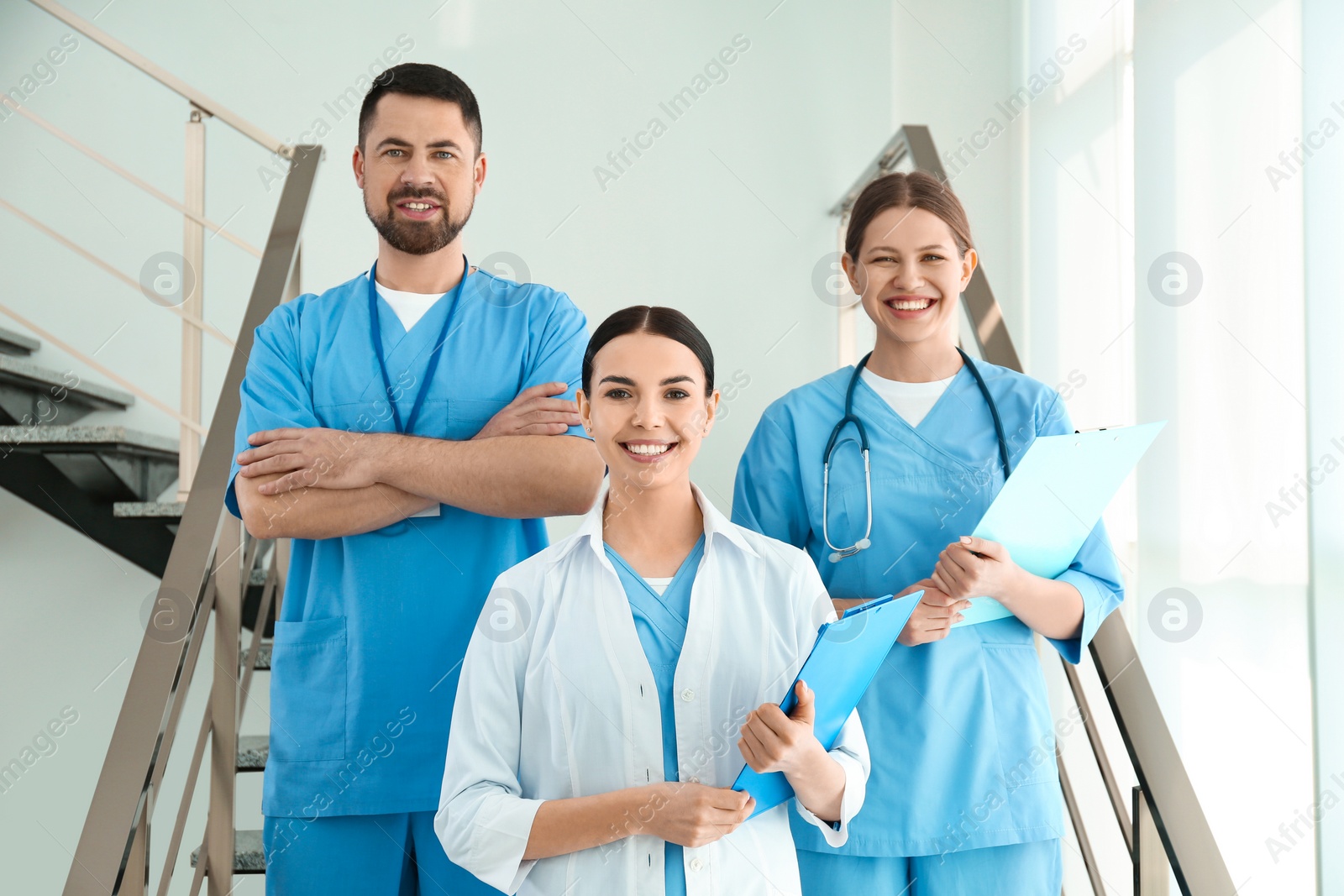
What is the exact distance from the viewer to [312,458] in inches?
48.7

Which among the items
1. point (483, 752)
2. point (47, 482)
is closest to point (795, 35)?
point (47, 482)

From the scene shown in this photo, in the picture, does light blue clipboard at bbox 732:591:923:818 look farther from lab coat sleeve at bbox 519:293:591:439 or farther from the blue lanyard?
the blue lanyard

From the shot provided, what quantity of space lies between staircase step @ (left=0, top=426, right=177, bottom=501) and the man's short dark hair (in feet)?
3.46

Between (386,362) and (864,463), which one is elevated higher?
(386,362)

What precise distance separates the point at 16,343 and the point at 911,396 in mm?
2322

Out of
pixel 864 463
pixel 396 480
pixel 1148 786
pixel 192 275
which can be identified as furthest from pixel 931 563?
pixel 192 275

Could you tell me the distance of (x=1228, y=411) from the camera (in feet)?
5.53

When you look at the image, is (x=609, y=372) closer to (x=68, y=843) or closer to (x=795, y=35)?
(x=795, y=35)

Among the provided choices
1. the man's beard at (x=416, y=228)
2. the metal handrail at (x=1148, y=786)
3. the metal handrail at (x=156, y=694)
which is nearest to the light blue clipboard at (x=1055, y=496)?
the metal handrail at (x=1148, y=786)

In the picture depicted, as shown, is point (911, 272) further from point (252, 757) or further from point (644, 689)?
point (252, 757)

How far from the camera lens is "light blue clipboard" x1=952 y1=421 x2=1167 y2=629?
3.39ft

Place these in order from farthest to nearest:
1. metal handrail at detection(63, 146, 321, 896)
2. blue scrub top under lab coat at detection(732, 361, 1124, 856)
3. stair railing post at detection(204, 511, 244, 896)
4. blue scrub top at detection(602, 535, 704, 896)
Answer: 1. stair railing post at detection(204, 511, 244, 896)
2. blue scrub top under lab coat at detection(732, 361, 1124, 856)
3. metal handrail at detection(63, 146, 321, 896)
4. blue scrub top at detection(602, 535, 704, 896)

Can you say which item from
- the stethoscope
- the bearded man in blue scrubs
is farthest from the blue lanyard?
the stethoscope

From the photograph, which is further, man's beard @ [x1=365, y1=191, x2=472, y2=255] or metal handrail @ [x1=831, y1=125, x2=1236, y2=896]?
man's beard @ [x1=365, y1=191, x2=472, y2=255]
